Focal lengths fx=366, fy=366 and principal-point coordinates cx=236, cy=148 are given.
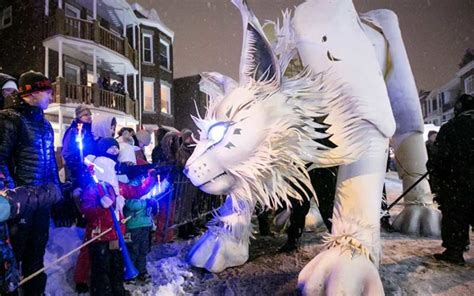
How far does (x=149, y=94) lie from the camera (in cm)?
1908

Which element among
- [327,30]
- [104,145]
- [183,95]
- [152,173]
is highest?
[183,95]

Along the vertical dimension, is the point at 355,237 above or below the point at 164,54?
below

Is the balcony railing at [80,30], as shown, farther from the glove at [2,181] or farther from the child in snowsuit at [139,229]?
the glove at [2,181]

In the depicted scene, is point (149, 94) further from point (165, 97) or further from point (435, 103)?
point (435, 103)

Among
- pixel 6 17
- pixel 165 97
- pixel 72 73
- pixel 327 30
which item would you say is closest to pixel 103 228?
pixel 327 30

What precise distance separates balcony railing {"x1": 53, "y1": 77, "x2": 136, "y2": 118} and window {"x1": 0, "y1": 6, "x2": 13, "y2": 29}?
183 inches

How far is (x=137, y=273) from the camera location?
3.26 m

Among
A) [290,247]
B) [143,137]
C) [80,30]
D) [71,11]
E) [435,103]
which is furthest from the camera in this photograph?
[435,103]

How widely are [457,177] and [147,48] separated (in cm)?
1786

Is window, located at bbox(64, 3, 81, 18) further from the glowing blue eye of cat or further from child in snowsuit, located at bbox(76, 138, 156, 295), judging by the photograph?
the glowing blue eye of cat

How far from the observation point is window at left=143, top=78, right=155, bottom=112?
1881cm

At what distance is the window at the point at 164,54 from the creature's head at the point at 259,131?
59.2 ft

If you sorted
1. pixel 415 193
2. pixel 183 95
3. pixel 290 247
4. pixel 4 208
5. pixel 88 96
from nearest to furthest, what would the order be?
1. pixel 4 208
2. pixel 290 247
3. pixel 415 193
4. pixel 88 96
5. pixel 183 95

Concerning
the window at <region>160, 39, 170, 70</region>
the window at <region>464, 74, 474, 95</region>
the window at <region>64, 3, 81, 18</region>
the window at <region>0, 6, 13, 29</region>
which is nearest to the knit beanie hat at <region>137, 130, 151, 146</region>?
the window at <region>64, 3, 81, 18</region>
